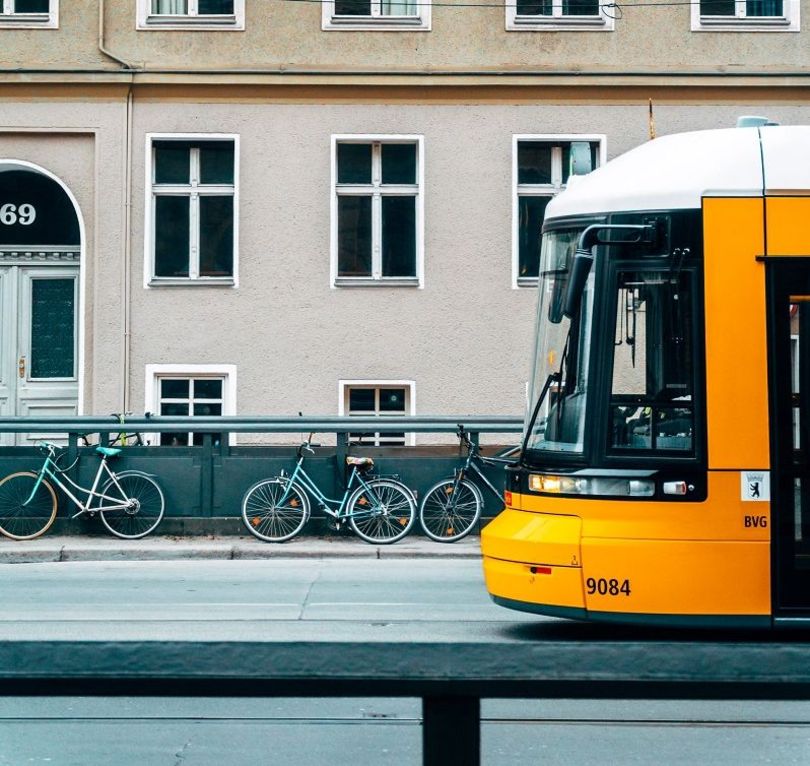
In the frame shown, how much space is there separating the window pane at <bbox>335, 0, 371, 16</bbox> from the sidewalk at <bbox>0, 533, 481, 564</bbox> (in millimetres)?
8024

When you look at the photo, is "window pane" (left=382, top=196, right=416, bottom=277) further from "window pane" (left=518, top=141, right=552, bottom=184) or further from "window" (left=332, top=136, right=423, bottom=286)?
"window pane" (left=518, top=141, right=552, bottom=184)

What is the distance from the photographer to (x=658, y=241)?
7.60 meters

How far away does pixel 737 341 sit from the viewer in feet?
24.2

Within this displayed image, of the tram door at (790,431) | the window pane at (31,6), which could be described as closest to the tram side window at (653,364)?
the tram door at (790,431)

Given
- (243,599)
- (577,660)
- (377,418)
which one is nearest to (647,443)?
(243,599)

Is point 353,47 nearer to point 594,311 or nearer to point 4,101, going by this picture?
point 4,101

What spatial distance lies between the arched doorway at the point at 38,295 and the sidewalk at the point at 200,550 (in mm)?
4924

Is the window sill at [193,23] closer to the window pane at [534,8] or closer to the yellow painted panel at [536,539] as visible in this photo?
the window pane at [534,8]

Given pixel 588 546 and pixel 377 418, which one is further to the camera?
pixel 377 418

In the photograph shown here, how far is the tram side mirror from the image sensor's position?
7555mm

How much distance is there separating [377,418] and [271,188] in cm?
491

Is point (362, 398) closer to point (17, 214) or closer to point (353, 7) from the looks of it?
point (353, 7)

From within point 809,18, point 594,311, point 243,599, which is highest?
point 809,18

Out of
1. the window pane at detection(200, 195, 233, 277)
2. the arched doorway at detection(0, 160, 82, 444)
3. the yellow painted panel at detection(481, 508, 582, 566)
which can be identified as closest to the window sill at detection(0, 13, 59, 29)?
the arched doorway at detection(0, 160, 82, 444)
